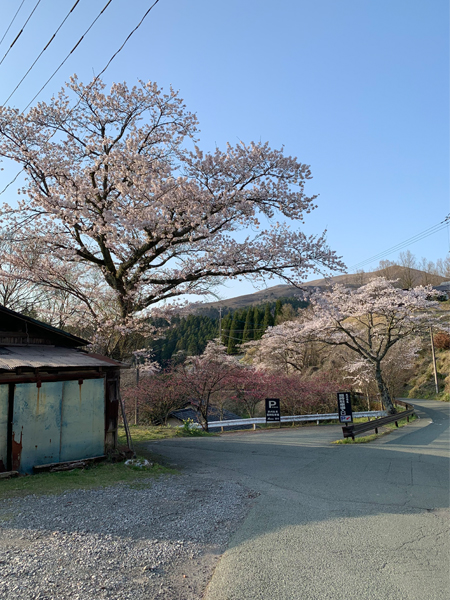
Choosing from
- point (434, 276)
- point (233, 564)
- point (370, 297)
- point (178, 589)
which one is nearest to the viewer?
point (178, 589)

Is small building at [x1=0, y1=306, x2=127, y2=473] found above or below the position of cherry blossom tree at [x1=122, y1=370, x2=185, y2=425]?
above

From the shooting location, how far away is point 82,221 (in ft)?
38.2

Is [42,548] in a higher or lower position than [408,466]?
higher

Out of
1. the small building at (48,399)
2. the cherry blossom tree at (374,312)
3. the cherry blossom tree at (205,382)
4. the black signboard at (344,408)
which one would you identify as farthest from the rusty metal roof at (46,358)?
the cherry blossom tree at (374,312)

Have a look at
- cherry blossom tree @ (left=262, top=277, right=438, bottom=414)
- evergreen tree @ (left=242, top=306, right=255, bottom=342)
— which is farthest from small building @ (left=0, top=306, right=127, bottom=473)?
evergreen tree @ (left=242, top=306, right=255, bottom=342)

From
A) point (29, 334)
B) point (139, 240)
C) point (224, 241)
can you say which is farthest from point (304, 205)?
point (29, 334)

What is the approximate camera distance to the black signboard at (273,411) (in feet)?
59.4

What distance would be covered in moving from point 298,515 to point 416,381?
4090 centimetres

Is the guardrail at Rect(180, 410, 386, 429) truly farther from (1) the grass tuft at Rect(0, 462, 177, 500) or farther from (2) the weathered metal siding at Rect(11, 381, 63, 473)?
(2) the weathered metal siding at Rect(11, 381, 63, 473)

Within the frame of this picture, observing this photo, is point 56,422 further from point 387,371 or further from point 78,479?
point 387,371

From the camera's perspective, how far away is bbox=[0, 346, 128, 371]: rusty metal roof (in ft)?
25.2

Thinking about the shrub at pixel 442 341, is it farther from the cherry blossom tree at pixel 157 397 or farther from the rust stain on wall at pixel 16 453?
the rust stain on wall at pixel 16 453

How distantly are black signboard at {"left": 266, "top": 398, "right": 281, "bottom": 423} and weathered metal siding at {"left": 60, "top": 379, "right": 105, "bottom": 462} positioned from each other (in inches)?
426

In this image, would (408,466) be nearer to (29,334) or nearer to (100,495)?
(100,495)
